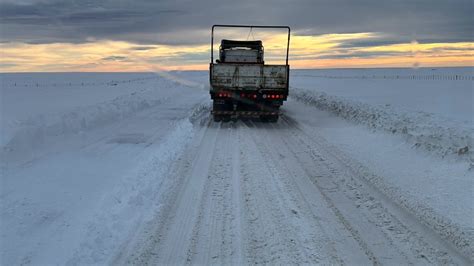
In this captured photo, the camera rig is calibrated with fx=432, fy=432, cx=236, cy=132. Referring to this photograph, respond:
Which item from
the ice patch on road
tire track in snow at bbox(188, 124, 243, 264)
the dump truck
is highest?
the dump truck

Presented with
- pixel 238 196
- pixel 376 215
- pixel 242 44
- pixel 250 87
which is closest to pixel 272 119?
pixel 250 87

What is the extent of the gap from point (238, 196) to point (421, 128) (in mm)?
6791

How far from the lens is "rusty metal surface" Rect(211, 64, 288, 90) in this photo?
15.6m

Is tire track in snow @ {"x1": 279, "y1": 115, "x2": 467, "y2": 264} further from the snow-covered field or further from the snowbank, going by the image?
the snowbank

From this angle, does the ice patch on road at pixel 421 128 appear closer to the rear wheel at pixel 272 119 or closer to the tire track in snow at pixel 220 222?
the rear wheel at pixel 272 119

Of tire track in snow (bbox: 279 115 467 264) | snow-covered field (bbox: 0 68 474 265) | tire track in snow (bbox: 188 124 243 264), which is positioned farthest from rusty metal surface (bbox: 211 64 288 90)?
tire track in snow (bbox: 188 124 243 264)

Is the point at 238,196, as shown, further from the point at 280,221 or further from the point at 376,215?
the point at 376,215

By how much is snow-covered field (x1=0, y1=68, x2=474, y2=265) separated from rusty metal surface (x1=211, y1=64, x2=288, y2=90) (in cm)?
352

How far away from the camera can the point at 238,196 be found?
655 cm

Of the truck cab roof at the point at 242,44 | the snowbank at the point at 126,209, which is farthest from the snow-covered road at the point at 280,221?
the truck cab roof at the point at 242,44

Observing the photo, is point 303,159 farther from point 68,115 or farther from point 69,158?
point 68,115

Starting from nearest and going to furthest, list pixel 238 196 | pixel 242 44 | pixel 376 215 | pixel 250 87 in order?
pixel 376 215, pixel 238 196, pixel 250 87, pixel 242 44

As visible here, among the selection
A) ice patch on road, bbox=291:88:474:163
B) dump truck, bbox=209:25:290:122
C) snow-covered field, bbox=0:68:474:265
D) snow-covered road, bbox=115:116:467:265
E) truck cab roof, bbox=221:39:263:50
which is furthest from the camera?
truck cab roof, bbox=221:39:263:50

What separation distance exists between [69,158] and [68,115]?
5.76m
